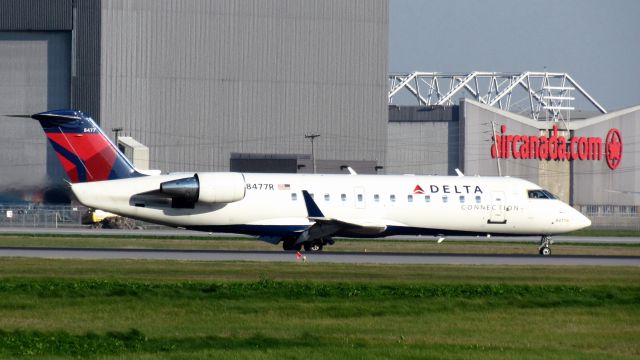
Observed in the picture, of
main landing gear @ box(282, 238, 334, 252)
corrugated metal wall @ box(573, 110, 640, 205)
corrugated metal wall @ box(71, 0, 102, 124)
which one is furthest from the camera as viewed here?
corrugated metal wall @ box(573, 110, 640, 205)

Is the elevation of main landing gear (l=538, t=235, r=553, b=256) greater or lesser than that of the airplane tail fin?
lesser

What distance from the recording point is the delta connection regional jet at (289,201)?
4616 centimetres

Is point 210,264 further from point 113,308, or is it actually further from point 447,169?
point 447,169

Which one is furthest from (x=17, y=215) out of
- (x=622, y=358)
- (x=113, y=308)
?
(x=622, y=358)

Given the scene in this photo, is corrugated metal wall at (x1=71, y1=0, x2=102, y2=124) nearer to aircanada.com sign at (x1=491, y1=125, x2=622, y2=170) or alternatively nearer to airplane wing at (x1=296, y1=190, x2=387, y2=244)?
aircanada.com sign at (x1=491, y1=125, x2=622, y2=170)

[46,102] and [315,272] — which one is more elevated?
[46,102]

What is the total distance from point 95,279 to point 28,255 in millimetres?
11082

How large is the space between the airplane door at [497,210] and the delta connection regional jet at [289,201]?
0.14 feet

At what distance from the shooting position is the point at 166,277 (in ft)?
109

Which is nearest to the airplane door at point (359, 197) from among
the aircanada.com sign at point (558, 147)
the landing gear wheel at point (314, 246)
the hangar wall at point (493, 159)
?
the landing gear wheel at point (314, 246)

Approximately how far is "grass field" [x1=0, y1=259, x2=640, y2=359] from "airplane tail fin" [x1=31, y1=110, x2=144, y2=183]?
10476 millimetres

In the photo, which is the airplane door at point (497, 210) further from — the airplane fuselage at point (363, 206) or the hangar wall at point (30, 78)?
the hangar wall at point (30, 78)

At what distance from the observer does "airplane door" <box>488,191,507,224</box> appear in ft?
163

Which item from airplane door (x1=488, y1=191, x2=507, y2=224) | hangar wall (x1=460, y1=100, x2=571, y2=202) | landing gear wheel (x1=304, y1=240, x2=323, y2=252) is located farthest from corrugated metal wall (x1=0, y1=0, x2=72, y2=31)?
airplane door (x1=488, y1=191, x2=507, y2=224)
